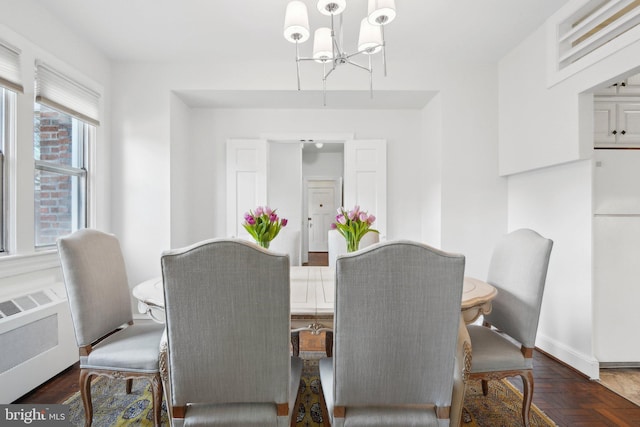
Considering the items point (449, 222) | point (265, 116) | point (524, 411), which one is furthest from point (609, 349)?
point (265, 116)

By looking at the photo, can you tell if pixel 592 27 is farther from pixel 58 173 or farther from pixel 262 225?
pixel 58 173

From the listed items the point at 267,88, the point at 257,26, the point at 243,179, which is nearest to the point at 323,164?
the point at 243,179

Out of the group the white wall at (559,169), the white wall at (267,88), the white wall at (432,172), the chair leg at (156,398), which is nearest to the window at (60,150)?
the white wall at (267,88)

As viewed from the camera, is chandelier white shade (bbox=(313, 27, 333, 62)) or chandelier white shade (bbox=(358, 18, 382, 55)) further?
chandelier white shade (bbox=(313, 27, 333, 62))

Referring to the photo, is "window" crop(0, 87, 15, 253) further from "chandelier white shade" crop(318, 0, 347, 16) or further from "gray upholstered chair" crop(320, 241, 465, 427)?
"gray upholstered chair" crop(320, 241, 465, 427)

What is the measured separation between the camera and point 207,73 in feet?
10.9

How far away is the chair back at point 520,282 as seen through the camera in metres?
1.58

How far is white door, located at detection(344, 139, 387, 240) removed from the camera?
386cm

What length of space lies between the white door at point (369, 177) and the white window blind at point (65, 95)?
8.45 ft

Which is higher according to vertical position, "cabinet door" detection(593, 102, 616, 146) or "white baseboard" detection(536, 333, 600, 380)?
"cabinet door" detection(593, 102, 616, 146)

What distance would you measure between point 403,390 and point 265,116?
11.1 ft

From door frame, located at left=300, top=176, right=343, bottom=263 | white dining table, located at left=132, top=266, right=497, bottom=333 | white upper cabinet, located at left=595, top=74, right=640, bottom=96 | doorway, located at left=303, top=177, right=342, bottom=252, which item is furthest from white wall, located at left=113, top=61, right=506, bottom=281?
doorway, located at left=303, top=177, right=342, bottom=252

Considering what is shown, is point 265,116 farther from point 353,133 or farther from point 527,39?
point 527,39

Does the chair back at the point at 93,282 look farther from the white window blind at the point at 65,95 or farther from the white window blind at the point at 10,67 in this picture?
the white window blind at the point at 65,95
